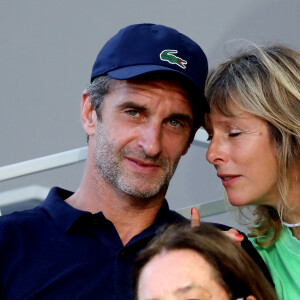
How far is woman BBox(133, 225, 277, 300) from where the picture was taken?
141 cm

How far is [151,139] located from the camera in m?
1.88

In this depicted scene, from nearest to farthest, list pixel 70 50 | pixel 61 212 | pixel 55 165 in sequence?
1. pixel 61 212
2. pixel 55 165
3. pixel 70 50

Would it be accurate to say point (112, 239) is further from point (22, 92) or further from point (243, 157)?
point (22, 92)

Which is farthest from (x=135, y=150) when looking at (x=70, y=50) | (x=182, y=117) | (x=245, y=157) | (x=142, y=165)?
(x=70, y=50)

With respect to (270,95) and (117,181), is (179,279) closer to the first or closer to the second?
(117,181)

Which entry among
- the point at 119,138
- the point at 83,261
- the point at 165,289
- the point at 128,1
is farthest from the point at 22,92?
the point at 165,289

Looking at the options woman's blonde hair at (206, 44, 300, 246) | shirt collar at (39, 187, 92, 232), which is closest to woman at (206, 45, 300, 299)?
woman's blonde hair at (206, 44, 300, 246)

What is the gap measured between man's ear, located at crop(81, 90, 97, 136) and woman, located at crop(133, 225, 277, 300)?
22.9 inches

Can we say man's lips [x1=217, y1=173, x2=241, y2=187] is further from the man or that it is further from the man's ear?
the man's ear

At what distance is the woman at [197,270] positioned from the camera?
4.61 ft

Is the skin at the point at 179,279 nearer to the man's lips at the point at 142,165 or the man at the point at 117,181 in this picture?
the man at the point at 117,181

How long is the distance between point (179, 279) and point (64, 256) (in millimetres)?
497

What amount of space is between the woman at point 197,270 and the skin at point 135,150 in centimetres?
40

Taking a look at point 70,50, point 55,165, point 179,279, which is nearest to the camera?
point 179,279
